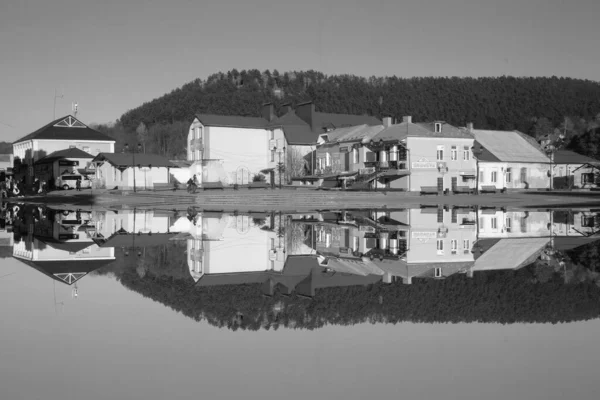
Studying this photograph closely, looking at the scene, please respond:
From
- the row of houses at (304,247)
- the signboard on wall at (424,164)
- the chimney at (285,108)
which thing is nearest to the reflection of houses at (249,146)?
the chimney at (285,108)

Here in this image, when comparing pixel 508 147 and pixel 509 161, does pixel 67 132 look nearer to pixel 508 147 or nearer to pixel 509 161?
pixel 508 147

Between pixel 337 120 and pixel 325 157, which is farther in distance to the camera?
pixel 337 120

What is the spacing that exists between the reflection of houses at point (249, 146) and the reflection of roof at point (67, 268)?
1535 inches

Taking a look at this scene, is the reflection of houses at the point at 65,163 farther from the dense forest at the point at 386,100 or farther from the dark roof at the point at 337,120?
the dense forest at the point at 386,100

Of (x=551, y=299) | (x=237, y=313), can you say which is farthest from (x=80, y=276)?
(x=551, y=299)

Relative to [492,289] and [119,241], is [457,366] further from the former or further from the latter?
[119,241]

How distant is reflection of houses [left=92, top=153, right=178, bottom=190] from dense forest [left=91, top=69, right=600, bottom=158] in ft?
111

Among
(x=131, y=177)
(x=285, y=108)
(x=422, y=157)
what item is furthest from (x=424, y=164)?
(x=285, y=108)

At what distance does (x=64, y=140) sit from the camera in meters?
57.8

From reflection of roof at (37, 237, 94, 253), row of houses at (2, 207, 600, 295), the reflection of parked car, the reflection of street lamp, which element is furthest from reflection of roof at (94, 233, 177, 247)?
the reflection of parked car

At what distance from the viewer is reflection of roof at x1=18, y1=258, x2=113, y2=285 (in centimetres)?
969

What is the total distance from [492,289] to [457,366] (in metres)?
3.86

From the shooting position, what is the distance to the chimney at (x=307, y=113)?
2152 inches

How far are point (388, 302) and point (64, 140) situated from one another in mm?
54703
